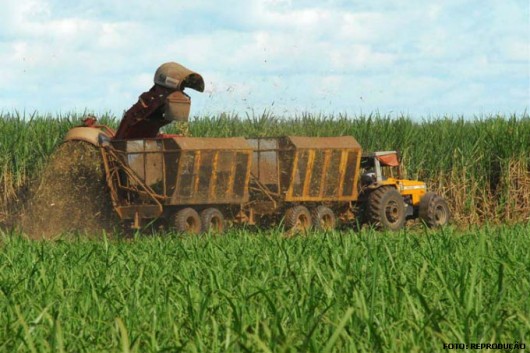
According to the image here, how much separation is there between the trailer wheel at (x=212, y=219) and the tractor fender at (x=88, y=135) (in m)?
1.95

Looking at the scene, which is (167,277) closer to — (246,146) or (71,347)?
(71,347)

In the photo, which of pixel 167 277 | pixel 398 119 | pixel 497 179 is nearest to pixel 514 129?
pixel 497 179

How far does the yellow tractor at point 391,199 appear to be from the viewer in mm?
16722

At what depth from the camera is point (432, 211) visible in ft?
57.8

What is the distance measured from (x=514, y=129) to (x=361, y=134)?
3.96 metres

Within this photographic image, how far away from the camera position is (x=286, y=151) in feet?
52.6

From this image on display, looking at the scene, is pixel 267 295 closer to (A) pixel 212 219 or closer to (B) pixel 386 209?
Result: (A) pixel 212 219

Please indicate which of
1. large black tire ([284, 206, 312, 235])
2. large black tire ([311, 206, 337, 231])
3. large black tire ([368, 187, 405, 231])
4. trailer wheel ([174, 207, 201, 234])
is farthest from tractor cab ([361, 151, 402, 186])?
trailer wheel ([174, 207, 201, 234])

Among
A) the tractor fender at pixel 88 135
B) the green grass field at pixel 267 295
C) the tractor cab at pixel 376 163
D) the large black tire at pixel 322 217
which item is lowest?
the large black tire at pixel 322 217

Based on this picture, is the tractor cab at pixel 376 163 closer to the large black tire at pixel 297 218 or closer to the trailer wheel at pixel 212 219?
the large black tire at pixel 297 218

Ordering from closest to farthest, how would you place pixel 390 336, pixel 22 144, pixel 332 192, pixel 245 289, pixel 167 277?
pixel 390 336 → pixel 245 289 → pixel 167 277 → pixel 332 192 → pixel 22 144

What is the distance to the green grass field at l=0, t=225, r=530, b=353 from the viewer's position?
12.6ft

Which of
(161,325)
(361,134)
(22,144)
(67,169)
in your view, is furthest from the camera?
(361,134)

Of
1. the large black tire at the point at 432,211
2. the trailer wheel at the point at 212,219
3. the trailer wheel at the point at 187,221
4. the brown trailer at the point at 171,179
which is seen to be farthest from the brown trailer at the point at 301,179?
the large black tire at the point at 432,211
